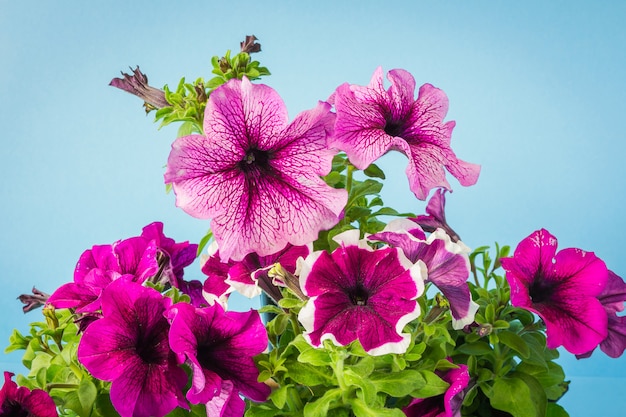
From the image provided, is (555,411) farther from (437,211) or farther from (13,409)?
(13,409)

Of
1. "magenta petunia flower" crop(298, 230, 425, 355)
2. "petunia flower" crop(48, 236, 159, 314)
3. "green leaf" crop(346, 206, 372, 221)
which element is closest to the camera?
"magenta petunia flower" crop(298, 230, 425, 355)

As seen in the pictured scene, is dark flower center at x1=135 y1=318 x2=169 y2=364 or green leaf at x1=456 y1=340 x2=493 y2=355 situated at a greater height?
green leaf at x1=456 y1=340 x2=493 y2=355

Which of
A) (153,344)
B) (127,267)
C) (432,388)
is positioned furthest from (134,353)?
(432,388)

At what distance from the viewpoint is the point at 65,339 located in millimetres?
760

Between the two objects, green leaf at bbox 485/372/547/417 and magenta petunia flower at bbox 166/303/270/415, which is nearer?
magenta petunia flower at bbox 166/303/270/415

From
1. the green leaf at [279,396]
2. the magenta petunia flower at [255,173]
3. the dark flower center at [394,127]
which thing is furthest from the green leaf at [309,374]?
the dark flower center at [394,127]

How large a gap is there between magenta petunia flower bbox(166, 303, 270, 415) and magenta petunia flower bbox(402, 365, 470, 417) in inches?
5.7

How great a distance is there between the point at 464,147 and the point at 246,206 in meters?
1.55

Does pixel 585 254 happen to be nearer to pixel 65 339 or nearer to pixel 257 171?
pixel 257 171

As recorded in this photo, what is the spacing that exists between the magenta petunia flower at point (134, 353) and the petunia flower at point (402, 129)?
0.66 ft

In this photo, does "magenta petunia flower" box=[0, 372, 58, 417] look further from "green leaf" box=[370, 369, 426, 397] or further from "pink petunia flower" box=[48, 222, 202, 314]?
"green leaf" box=[370, 369, 426, 397]

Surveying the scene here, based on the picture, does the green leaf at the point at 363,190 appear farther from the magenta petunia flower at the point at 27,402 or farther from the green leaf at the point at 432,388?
the magenta petunia flower at the point at 27,402

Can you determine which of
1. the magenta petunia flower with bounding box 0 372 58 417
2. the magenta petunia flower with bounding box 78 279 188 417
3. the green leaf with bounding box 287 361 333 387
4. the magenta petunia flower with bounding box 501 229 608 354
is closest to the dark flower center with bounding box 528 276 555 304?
the magenta petunia flower with bounding box 501 229 608 354

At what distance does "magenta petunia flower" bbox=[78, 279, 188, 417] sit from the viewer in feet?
1.93
